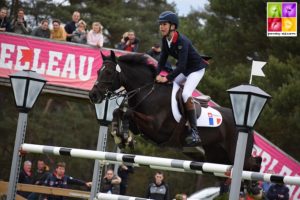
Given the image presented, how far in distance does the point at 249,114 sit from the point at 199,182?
29.7m

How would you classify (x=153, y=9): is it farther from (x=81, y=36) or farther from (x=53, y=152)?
(x=53, y=152)

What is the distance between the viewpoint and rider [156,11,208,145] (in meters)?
10.1

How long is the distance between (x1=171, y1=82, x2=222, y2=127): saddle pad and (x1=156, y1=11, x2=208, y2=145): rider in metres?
0.13

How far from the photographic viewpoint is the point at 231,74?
27734 millimetres

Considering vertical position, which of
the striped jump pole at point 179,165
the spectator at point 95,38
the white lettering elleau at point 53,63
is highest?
the spectator at point 95,38

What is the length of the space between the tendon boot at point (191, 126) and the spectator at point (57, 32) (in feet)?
27.4

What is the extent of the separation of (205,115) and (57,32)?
26.5ft

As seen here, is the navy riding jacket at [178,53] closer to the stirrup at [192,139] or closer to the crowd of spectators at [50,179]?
the stirrup at [192,139]

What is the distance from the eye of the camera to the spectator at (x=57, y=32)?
59.7 ft

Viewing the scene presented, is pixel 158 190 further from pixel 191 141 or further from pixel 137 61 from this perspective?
pixel 137 61

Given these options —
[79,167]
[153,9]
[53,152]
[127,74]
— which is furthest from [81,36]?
[153,9]

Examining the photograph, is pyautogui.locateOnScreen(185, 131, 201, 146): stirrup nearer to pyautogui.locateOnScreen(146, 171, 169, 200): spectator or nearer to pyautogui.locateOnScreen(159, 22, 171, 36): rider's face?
pyautogui.locateOnScreen(159, 22, 171, 36): rider's face

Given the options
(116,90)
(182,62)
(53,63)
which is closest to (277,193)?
(182,62)

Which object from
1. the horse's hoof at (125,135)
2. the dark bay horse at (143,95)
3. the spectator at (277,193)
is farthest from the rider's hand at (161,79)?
the spectator at (277,193)
